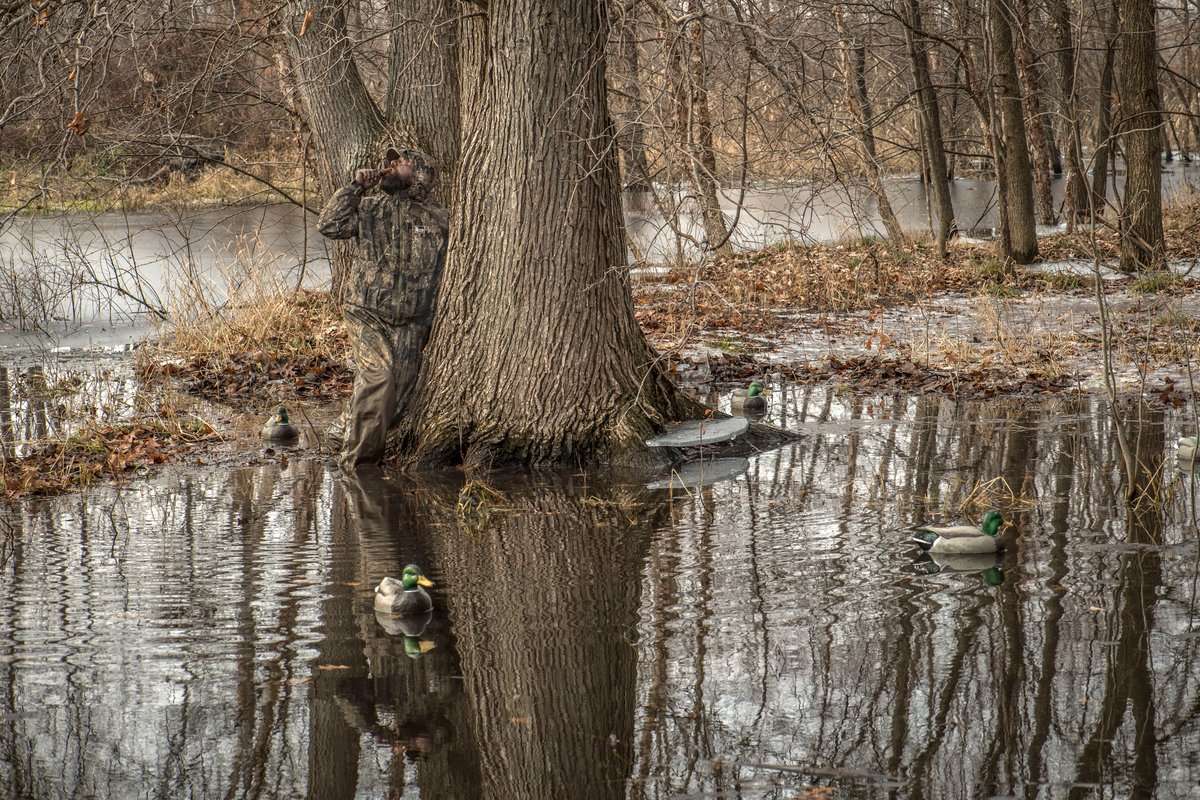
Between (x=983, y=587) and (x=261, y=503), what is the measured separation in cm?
489

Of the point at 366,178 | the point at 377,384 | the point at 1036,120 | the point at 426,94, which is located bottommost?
the point at 377,384

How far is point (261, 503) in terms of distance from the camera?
30.1ft

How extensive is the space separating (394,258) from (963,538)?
514cm

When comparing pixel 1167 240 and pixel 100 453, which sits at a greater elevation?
pixel 1167 240

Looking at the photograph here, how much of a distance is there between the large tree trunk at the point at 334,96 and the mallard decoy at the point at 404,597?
5822 mm

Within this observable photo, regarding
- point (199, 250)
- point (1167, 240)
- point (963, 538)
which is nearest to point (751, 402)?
point (963, 538)

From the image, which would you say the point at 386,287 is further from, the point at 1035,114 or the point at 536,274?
the point at 1035,114

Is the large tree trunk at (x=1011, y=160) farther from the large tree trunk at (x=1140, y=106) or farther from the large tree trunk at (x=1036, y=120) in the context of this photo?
the large tree trunk at (x=1036, y=120)

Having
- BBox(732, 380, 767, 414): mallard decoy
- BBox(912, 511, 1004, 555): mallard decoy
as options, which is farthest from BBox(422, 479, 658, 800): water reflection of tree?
BBox(732, 380, 767, 414): mallard decoy

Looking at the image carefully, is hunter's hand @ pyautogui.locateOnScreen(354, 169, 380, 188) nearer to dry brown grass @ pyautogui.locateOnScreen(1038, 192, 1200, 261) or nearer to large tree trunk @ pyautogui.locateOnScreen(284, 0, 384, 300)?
large tree trunk @ pyautogui.locateOnScreen(284, 0, 384, 300)

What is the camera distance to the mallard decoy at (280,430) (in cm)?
1112

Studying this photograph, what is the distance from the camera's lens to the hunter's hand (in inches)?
406

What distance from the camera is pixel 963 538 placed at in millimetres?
7195

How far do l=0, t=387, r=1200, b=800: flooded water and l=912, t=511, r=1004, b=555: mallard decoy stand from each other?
87mm
